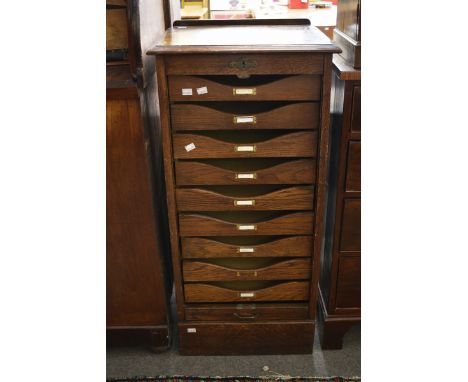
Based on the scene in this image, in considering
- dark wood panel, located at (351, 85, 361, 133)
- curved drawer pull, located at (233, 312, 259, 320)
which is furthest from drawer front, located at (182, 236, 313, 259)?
dark wood panel, located at (351, 85, 361, 133)

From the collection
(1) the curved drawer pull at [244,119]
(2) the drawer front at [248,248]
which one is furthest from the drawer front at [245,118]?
(2) the drawer front at [248,248]

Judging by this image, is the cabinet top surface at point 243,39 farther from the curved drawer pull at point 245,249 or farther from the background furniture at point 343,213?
the curved drawer pull at point 245,249

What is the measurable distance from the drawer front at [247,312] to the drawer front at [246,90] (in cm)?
73

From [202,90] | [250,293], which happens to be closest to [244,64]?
[202,90]

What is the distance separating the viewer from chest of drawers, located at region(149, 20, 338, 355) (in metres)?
1.18

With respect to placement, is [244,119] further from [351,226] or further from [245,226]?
[351,226]

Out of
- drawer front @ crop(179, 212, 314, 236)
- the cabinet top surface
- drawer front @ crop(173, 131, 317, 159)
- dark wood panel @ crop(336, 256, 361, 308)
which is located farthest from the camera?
dark wood panel @ crop(336, 256, 361, 308)

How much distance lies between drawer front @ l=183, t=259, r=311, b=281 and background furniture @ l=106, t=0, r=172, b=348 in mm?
115

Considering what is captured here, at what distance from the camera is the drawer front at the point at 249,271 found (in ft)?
4.81

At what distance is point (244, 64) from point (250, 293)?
765mm

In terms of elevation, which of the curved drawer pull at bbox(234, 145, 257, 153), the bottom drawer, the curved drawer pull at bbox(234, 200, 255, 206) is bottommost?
the bottom drawer

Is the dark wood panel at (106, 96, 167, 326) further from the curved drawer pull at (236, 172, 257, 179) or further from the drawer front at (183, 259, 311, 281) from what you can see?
the curved drawer pull at (236, 172, 257, 179)

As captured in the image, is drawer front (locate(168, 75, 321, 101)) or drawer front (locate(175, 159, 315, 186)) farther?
drawer front (locate(175, 159, 315, 186))

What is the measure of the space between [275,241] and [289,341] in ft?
1.38
